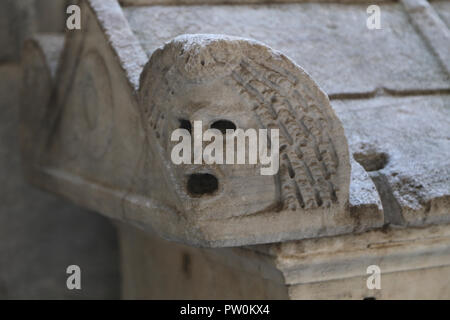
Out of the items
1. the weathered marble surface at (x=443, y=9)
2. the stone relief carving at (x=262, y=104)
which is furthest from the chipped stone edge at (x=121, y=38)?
the weathered marble surface at (x=443, y=9)

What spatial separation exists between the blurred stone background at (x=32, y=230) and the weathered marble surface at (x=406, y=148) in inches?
65.7

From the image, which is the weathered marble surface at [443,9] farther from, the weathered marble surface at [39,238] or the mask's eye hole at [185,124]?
the weathered marble surface at [39,238]

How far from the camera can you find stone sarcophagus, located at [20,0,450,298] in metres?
1.58

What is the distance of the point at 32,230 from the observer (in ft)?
10.7

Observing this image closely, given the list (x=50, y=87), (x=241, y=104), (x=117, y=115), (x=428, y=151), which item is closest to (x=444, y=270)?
(x=428, y=151)

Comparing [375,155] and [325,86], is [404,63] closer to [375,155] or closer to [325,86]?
[325,86]

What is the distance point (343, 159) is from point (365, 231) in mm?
243

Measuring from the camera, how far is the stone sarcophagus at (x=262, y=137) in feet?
5.17

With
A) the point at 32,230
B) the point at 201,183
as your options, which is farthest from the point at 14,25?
the point at 201,183

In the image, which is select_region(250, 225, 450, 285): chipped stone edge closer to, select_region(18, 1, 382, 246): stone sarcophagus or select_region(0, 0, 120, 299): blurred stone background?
select_region(18, 1, 382, 246): stone sarcophagus

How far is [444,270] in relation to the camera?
201 cm

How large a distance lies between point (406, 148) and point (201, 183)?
23.2 inches
